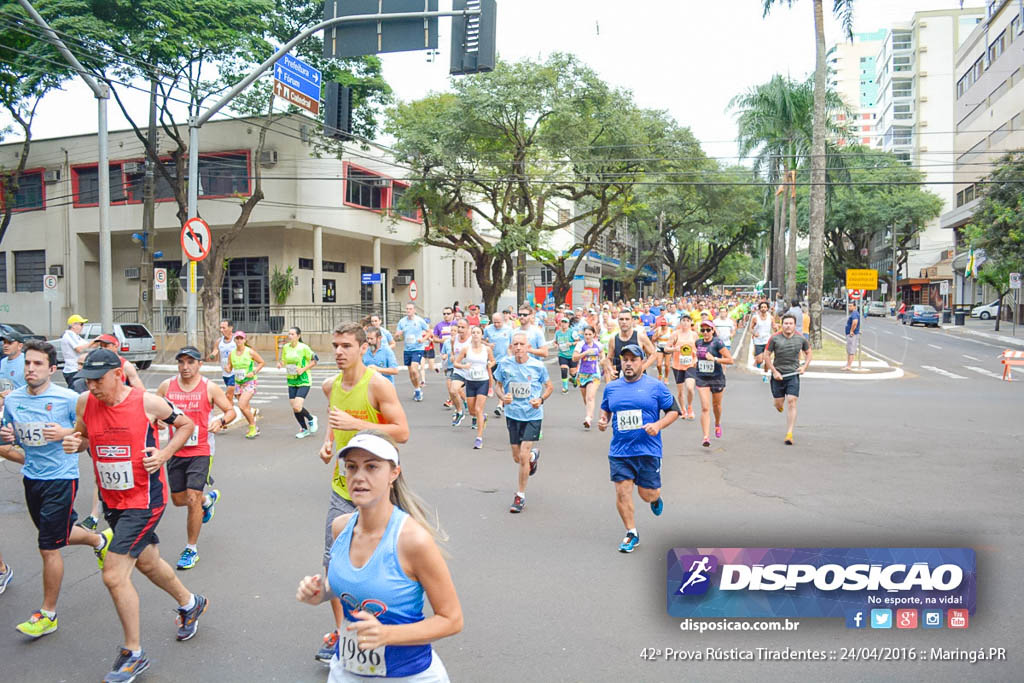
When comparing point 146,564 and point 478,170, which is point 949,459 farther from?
point 478,170

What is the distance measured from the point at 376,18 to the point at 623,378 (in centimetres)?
766

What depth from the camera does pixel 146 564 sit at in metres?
4.32

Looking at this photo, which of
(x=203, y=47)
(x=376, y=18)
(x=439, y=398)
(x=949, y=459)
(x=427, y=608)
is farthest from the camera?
(x=203, y=47)

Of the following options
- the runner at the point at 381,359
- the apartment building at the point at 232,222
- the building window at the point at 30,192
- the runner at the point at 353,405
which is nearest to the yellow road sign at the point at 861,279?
the apartment building at the point at 232,222

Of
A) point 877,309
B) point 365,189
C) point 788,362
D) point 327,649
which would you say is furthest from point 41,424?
point 877,309

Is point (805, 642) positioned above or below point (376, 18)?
below

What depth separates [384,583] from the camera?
2443 mm

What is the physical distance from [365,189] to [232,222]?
243 inches

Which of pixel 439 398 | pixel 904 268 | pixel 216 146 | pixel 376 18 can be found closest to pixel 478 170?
pixel 216 146

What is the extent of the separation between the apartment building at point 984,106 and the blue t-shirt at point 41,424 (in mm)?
46406

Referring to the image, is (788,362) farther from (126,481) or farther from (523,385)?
(126,481)

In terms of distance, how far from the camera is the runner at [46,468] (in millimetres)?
4684

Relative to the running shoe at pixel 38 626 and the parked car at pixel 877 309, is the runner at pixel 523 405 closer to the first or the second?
the running shoe at pixel 38 626

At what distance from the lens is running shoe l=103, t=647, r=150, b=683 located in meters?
3.96
